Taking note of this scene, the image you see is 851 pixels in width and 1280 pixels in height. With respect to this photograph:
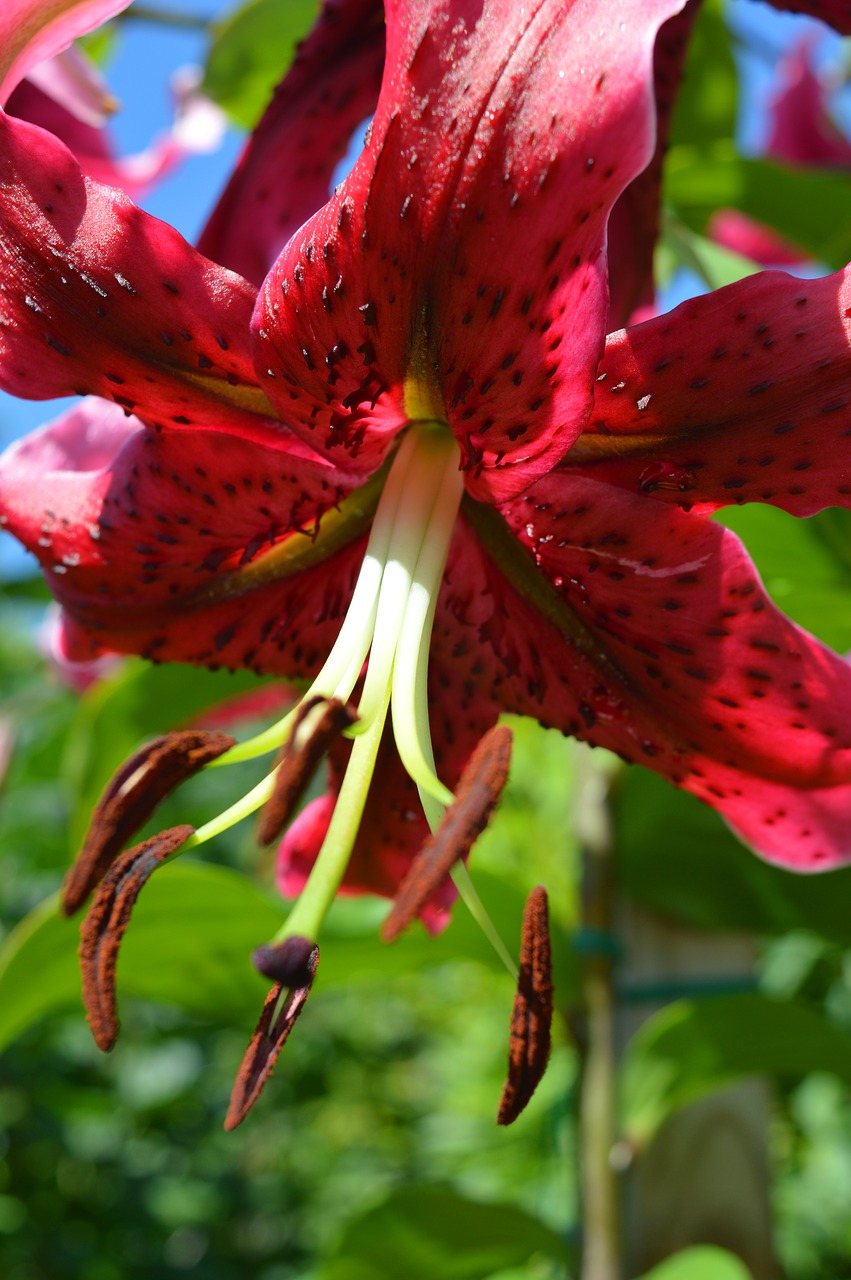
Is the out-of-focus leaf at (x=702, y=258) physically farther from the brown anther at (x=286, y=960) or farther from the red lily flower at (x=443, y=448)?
the brown anther at (x=286, y=960)

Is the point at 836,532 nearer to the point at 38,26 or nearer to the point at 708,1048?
the point at 708,1048

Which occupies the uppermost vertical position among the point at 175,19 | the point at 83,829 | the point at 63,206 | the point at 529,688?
the point at 175,19

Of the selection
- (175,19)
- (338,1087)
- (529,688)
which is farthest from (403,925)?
(338,1087)

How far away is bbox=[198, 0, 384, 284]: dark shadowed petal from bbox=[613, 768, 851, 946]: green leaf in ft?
1.68

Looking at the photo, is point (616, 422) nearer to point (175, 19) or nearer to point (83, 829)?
point (83, 829)

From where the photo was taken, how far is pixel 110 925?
54 centimetres

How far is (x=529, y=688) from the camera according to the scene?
64cm

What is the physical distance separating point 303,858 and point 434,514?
0.74 feet

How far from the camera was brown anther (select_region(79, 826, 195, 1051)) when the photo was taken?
0.54 meters

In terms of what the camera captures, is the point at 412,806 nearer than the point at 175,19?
Yes

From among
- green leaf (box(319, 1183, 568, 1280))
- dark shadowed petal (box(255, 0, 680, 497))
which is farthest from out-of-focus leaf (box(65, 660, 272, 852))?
dark shadowed petal (box(255, 0, 680, 497))

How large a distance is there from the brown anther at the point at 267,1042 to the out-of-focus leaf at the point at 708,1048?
472mm

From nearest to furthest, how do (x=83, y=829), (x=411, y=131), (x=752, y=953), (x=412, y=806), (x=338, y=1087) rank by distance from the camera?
(x=411, y=131) < (x=412, y=806) < (x=83, y=829) < (x=752, y=953) < (x=338, y=1087)

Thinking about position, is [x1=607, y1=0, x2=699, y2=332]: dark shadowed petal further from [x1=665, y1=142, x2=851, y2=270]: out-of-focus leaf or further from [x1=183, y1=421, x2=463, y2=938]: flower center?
[x1=665, y1=142, x2=851, y2=270]: out-of-focus leaf
